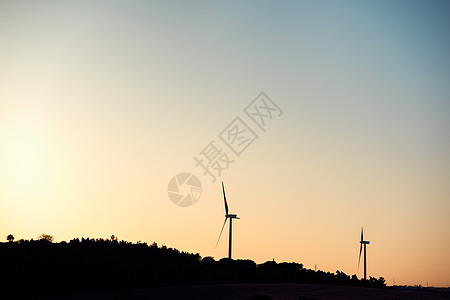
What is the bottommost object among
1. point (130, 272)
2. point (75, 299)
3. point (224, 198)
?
point (75, 299)

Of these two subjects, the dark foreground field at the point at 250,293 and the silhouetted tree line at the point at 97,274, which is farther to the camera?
the silhouetted tree line at the point at 97,274

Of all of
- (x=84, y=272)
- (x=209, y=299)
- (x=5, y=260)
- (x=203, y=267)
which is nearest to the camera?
(x=209, y=299)

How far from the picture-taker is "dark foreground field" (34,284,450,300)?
127m

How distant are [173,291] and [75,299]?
2131cm

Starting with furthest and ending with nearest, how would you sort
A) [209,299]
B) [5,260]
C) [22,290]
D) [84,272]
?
1. [5,260]
2. [84,272]
3. [22,290]
4. [209,299]

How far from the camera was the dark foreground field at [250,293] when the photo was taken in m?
127

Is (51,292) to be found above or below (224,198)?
below

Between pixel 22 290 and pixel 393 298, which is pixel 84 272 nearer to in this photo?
pixel 22 290

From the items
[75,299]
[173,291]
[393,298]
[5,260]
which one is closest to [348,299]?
[393,298]

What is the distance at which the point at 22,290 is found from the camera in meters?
134

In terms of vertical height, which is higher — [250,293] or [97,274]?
[97,274]

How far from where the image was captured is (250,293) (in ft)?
436

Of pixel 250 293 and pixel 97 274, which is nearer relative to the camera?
pixel 250 293

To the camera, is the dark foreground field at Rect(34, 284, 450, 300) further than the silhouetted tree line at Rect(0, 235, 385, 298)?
No
